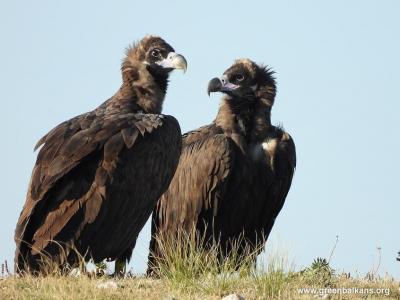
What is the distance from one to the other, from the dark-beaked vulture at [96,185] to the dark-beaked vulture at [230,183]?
5.30ft

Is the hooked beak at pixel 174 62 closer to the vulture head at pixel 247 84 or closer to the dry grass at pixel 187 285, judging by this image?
the vulture head at pixel 247 84

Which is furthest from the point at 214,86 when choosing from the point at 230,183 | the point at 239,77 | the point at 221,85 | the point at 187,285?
the point at 187,285

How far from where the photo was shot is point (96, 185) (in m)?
10.5

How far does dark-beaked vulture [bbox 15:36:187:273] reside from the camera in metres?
10.2

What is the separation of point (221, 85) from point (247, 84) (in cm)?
37

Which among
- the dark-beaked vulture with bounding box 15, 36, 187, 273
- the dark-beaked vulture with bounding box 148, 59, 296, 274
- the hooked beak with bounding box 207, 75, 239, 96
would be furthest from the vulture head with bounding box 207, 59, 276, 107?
the dark-beaked vulture with bounding box 15, 36, 187, 273

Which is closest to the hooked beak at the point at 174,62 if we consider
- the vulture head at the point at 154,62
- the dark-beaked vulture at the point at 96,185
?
the vulture head at the point at 154,62

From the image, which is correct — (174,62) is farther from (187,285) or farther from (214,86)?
(187,285)

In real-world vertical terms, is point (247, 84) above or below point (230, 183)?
above

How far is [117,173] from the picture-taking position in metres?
10.7

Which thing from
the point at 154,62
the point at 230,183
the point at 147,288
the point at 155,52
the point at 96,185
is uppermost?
the point at 155,52

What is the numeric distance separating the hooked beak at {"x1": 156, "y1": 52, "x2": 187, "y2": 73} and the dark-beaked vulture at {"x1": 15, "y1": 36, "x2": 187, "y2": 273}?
0.92 metres

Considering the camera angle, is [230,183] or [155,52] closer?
[155,52]

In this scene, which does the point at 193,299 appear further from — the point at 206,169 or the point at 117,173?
the point at 206,169
